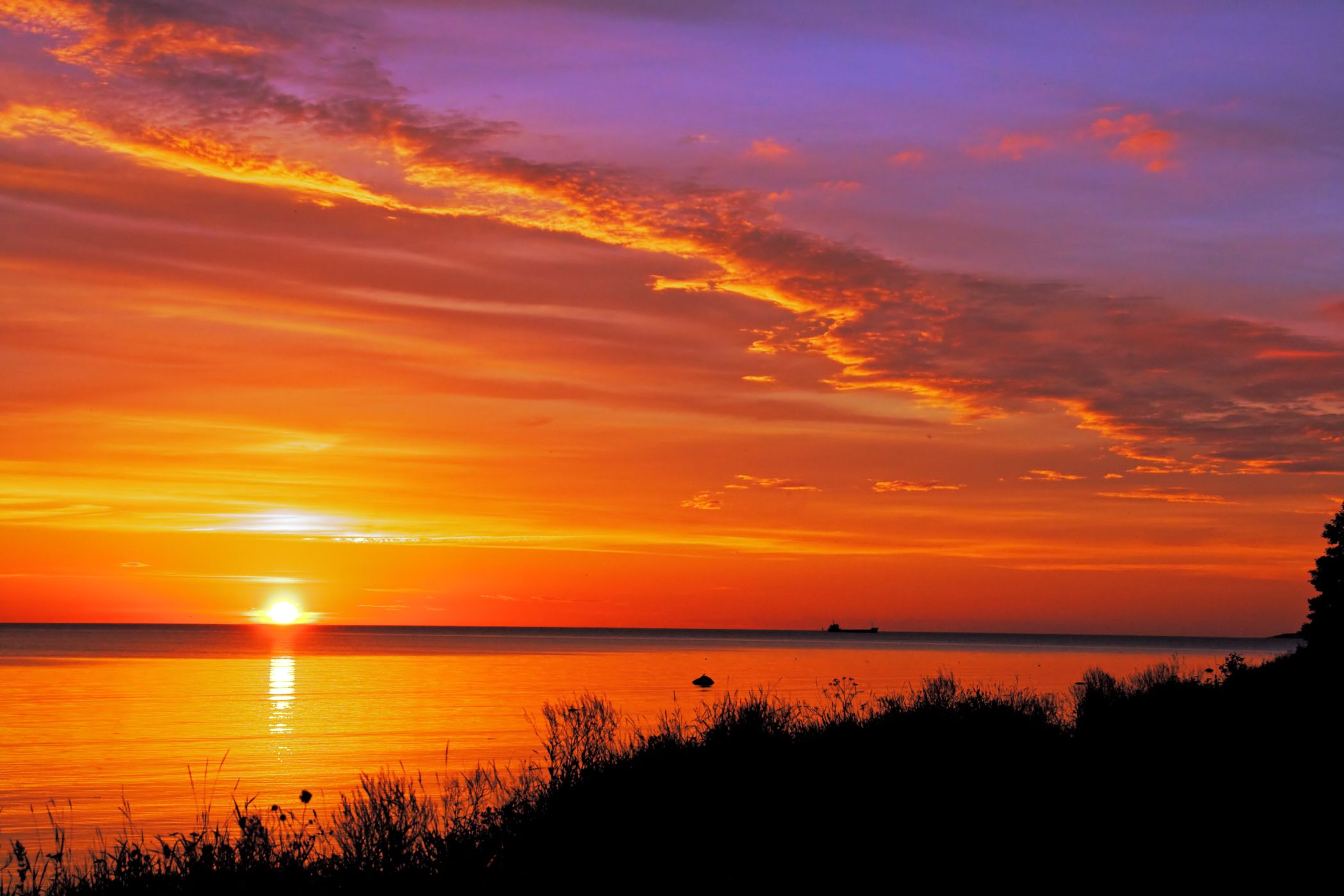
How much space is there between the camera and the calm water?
3369cm

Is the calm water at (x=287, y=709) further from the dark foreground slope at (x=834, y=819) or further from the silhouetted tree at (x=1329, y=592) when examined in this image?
the silhouetted tree at (x=1329, y=592)

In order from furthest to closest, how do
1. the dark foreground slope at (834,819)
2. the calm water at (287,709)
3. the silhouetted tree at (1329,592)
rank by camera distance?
the silhouetted tree at (1329,592) → the calm water at (287,709) → the dark foreground slope at (834,819)

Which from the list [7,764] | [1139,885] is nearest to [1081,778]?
[1139,885]

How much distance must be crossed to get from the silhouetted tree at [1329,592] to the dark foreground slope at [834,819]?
64.8 ft

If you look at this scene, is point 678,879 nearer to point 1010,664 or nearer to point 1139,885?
point 1139,885

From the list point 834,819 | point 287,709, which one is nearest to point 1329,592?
point 834,819

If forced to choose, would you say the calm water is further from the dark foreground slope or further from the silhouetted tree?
the silhouetted tree

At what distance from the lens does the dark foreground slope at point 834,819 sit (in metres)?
14.9

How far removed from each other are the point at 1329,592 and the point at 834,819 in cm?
3782

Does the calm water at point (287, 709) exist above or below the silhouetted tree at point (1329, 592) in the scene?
below

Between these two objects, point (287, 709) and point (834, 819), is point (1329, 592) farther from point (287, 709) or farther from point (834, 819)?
point (287, 709)

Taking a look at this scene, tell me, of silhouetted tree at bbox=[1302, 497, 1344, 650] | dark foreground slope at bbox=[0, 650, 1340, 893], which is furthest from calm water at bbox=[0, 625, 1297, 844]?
silhouetted tree at bbox=[1302, 497, 1344, 650]

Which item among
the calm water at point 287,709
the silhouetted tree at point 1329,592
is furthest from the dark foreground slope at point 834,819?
the silhouetted tree at point 1329,592

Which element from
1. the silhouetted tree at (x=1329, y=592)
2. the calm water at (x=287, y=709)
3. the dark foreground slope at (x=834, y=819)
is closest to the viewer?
the dark foreground slope at (x=834, y=819)
